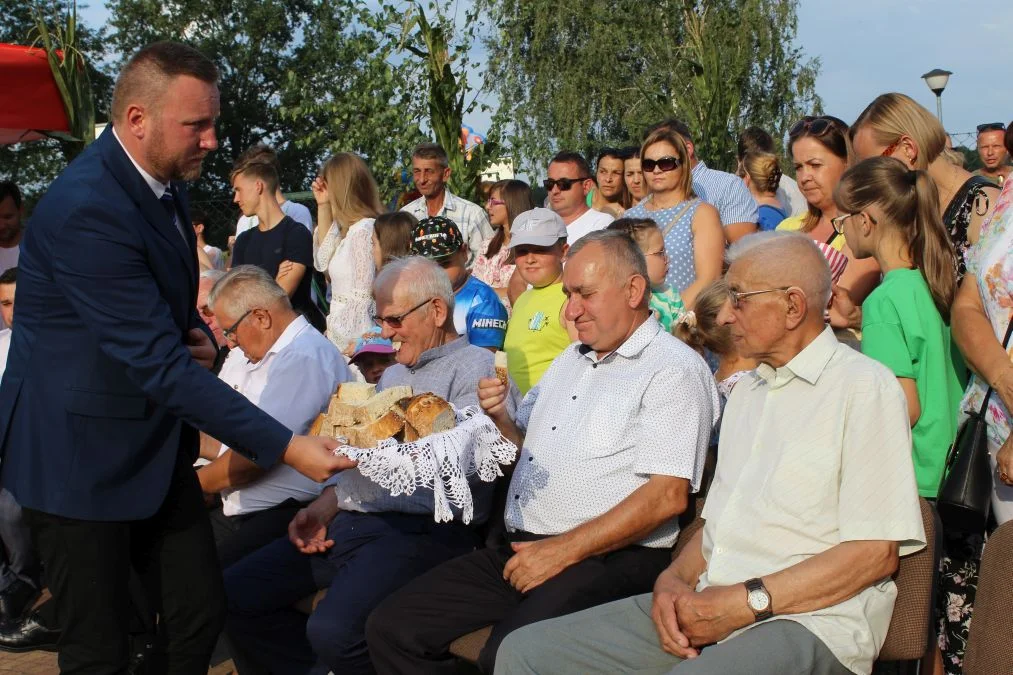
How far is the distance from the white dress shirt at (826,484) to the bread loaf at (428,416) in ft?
3.14

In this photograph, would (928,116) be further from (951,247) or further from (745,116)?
(745,116)

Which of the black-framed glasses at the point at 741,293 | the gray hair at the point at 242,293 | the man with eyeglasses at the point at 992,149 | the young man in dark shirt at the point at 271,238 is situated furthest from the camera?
the man with eyeglasses at the point at 992,149

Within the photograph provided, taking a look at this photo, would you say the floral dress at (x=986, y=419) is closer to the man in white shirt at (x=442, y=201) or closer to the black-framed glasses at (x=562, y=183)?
the black-framed glasses at (x=562, y=183)

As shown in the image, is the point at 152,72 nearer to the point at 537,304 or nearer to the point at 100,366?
the point at 100,366

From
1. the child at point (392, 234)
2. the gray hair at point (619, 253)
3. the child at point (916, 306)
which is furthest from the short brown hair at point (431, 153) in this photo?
the child at point (916, 306)

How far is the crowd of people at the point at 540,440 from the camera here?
2744 mm

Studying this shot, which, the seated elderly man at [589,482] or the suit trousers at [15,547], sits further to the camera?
the suit trousers at [15,547]

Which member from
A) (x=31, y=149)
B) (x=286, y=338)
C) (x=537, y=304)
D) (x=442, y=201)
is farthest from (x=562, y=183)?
(x=31, y=149)

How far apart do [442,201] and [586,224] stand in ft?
4.46

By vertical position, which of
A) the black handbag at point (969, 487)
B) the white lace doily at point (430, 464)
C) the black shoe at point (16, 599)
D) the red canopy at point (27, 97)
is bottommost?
the black shoe at point (16, 599)

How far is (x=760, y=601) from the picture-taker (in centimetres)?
268

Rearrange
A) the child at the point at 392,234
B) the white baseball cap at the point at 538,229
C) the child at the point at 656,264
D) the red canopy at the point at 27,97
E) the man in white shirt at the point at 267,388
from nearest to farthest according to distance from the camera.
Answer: the man in white shirt at the point at 267,388, the child at the point at 656,264, the white baseball cap at the point at 538,229, the child at the point at 392,234, the red canopy at the point at 27,97

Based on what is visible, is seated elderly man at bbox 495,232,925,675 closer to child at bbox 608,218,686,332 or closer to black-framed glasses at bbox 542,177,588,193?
child at bbox 608,218,686,332

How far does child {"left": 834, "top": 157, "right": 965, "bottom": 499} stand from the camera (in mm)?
3502
